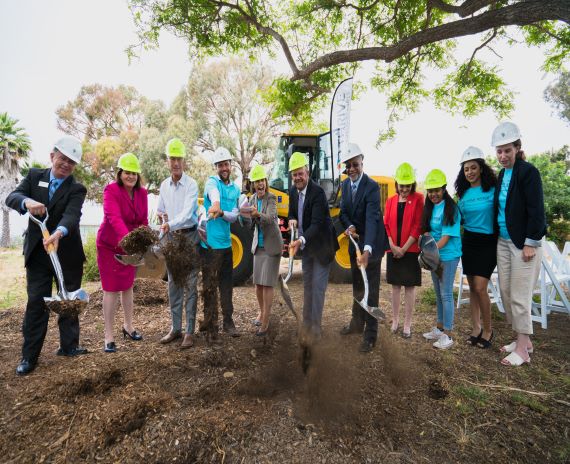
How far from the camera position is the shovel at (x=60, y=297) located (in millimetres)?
2729

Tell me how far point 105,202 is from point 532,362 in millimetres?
4323

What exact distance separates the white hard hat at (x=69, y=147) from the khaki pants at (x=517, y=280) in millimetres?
3876

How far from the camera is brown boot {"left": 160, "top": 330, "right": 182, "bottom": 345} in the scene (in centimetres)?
352

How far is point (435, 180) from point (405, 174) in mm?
311

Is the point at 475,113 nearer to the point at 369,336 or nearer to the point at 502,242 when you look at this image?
the point at 502,242

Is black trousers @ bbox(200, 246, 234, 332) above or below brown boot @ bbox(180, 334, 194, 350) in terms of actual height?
above

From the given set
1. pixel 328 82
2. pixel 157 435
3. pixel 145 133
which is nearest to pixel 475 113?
pixel 328 82

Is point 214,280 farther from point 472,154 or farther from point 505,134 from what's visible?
point 505,134

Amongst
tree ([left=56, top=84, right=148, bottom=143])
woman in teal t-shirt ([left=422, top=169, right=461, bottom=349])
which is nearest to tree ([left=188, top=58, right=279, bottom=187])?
tree ([left=56, top=84, right=148, bottom=143])

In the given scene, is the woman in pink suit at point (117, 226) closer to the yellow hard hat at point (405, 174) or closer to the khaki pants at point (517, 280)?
the yellow hard hat at point (405, 174)

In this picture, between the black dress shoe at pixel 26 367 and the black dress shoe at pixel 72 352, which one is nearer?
the black dress shoe at pixel 26 367

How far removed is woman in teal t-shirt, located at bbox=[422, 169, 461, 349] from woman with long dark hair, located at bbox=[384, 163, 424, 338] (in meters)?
0.13

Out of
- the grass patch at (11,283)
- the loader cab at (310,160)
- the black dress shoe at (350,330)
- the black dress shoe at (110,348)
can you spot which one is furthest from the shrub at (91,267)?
the black dress shoe at (350,330)

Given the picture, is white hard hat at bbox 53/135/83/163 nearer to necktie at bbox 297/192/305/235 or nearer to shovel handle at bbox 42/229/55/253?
shovel handle at bbox 42/229/55/253
